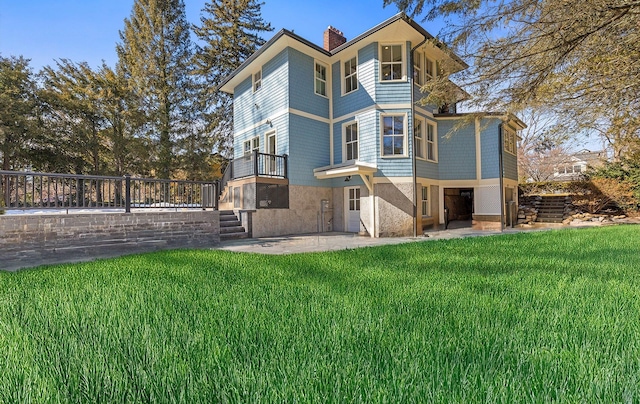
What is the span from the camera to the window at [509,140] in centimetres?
1338

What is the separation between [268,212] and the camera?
35.8 ft

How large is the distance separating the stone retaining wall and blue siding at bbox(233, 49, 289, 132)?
5.76 m

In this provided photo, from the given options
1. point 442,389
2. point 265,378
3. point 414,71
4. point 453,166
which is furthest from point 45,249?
point 453,166

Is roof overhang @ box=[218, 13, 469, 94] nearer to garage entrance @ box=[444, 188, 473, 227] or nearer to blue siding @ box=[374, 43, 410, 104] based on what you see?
blue siding @ box=[374, 43, 410, 104]

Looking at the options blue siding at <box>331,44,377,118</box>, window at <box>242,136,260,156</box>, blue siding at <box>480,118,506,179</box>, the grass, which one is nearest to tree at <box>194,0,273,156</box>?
window at <box>242,136,260,156</box>

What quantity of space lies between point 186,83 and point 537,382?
68.0 ft

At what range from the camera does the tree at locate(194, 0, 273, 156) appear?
1769cm

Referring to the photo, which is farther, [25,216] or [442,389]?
[25,216]

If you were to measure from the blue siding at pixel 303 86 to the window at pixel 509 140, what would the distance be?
8180mm

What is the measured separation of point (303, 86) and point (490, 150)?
8257mm

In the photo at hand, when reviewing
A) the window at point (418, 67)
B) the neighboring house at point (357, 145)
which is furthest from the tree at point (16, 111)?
Answer: the window at point (418, 67)

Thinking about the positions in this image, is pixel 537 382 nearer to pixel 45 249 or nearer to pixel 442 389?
pixel 442 389

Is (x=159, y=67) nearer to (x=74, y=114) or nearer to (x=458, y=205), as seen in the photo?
(x=74, y=114)

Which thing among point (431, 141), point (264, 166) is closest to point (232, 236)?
point (264, 166)
